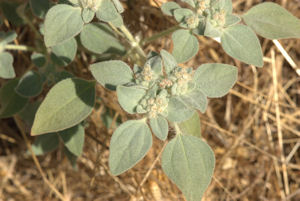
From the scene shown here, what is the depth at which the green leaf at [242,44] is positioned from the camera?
2039 mm

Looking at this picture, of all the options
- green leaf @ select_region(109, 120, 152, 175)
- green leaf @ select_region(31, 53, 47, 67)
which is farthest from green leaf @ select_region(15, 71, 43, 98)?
green leaf @ select_region(109, 120, 152, 175)

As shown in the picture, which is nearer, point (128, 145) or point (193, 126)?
point (128, 145)

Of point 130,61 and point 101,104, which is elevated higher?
point 130,61

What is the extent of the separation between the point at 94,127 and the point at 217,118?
124 cm

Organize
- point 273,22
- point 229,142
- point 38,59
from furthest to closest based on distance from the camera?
point 229,142
point 38,59
point 273,22

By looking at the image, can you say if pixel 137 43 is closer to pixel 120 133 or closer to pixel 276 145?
pixel 120 133

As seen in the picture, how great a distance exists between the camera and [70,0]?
78.2 inches

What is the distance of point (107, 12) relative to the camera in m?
1.95

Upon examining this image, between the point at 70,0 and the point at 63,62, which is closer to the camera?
the point at 70,0

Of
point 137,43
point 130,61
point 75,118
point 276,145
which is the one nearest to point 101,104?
point 130,61

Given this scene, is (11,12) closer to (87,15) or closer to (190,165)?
(87,15)

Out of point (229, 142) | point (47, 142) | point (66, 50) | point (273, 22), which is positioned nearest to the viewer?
point (273, 22)

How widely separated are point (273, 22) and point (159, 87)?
846 mm

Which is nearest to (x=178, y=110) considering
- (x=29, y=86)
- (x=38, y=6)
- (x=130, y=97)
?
(x=130, y=97)
